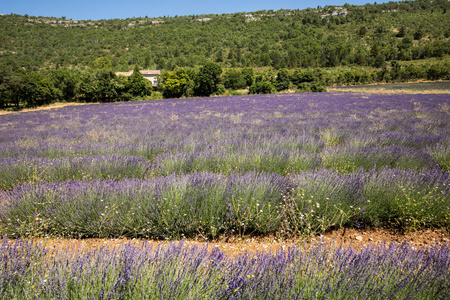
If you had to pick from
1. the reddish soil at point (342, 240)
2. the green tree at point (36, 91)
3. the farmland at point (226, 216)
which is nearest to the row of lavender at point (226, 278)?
the farmland at point (226, 216)

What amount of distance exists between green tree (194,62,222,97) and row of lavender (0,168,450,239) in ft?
116

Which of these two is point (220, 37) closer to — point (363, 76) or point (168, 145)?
point (363, 76)

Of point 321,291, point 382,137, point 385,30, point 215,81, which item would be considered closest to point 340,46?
point 385,30

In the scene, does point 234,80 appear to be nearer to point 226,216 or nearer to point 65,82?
point 65,82

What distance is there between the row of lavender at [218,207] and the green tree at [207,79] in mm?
35311

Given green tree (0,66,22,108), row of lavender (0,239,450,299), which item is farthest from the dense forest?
row of lavender (0,239,450,299)

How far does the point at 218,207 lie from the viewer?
7.57 feet

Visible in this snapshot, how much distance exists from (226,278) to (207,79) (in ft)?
121

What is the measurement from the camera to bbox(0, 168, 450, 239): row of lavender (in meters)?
2.27

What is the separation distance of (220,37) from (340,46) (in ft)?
178

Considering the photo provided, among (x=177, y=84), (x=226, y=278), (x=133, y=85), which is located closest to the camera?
(x=226, y=278)

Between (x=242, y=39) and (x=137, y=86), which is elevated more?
(x=242, y=39)

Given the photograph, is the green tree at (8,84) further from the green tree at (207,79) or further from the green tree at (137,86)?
the green tree at (207,79)

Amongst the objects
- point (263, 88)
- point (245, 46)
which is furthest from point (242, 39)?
point (263, 88)
